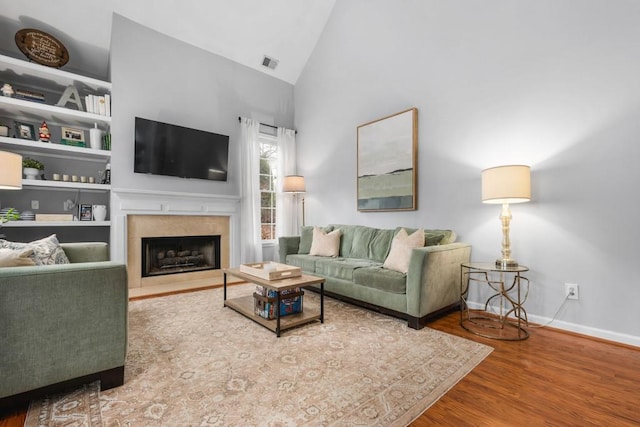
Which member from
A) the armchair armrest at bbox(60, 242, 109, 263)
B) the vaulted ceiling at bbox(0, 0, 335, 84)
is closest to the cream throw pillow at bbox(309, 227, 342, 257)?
the armchair armrest at bbox(60, 242, 109, 263)

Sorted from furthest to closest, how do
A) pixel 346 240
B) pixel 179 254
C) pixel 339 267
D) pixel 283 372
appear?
pixel 179 254, pixel 346 240, pixel 339 267, pixel 283 372

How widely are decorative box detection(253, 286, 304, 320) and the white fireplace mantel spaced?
2.09 m

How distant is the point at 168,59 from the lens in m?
4.06

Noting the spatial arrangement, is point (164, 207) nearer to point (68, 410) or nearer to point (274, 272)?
point (274, 272)

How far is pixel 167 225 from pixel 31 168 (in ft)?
4.84

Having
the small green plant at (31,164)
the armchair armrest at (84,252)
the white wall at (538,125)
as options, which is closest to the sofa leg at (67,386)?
the armchair armrest at (84,252)

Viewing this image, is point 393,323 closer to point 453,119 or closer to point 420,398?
point 420,398

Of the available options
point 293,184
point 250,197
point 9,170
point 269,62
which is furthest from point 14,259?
point 269,62

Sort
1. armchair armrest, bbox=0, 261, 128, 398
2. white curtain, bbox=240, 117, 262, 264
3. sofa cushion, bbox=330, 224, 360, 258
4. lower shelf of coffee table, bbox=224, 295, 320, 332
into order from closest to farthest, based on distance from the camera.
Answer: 1. armchair armrest, bbox=0, 261, 128, 398
2. lower shelf of coffee table, bbox=224, 295, 320, 332
3. sofa cushion, bbox=330, 224, 360, 258
4. white curtain, bbox=240, 117, 262, 264

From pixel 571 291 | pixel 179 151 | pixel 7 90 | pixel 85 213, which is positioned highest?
pixel 7 90

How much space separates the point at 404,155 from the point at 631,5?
204 centimetres

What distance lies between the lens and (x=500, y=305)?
2.68 meters

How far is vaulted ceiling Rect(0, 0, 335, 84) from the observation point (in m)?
3.38

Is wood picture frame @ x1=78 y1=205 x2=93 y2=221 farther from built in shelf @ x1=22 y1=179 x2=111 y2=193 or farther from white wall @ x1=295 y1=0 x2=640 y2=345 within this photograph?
white wall @ x1=295 y1=0 x2=640 y2=345
